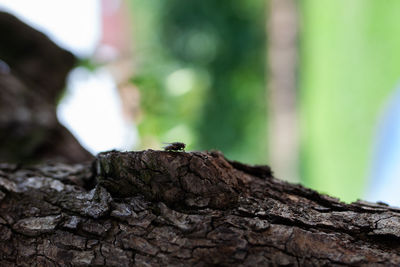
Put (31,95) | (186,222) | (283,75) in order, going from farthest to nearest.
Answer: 1. (283,75)
2. (31,95)
3. (186,222)

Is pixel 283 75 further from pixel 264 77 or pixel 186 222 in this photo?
pixel 186 222

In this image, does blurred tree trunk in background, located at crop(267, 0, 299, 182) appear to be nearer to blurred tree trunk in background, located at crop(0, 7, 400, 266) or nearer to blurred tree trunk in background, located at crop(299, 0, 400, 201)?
blurred tree trunk in background, located at crop(299, 0, 400, 201)

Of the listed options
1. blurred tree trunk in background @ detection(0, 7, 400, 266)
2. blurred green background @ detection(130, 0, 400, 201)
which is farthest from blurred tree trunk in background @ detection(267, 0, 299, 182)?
blurred tree trunk in background @ detection(0, 7, 400, 266)

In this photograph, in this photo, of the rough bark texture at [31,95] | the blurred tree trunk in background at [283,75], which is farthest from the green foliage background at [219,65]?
the rough bark texture at [31,95]

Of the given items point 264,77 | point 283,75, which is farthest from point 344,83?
point 264,77

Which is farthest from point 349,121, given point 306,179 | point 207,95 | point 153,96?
point 153,96

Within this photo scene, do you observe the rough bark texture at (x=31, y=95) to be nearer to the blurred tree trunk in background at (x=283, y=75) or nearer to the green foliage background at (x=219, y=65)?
the green foliage background at (x=219, y=65)
